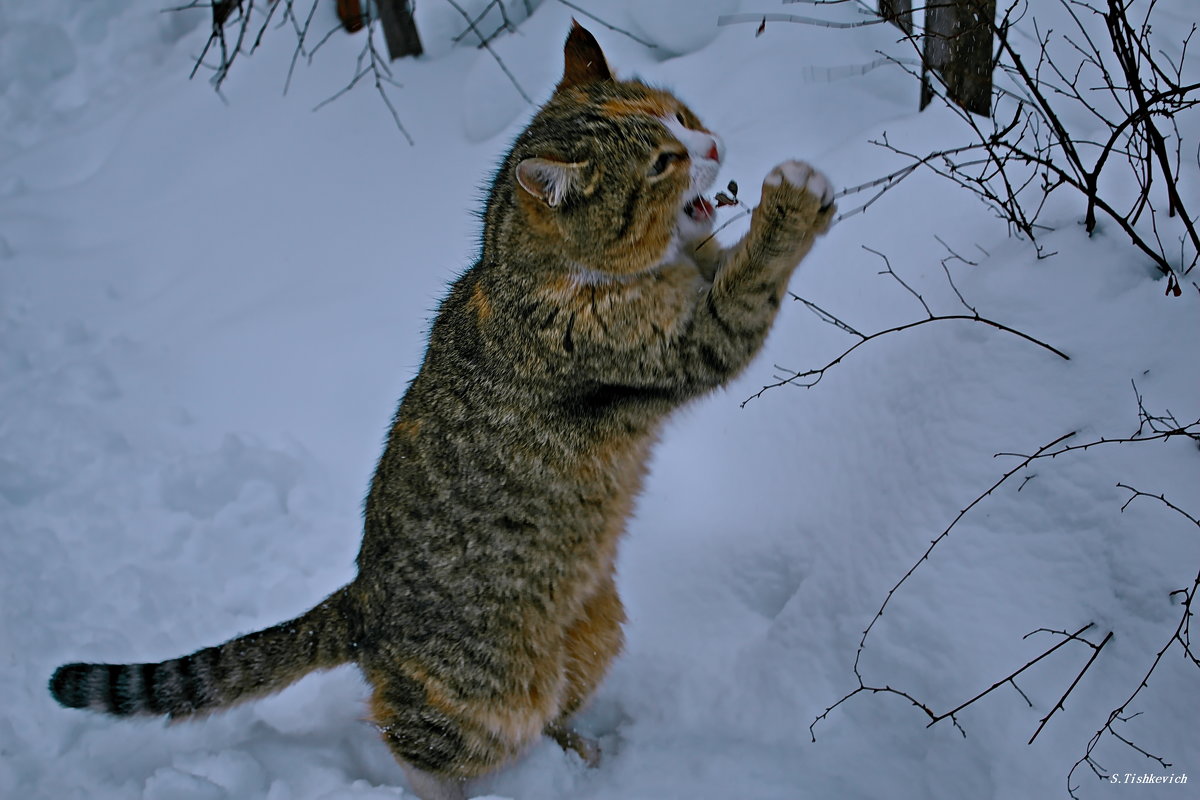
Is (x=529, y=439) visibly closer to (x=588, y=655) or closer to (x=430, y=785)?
(x=588, y=655)

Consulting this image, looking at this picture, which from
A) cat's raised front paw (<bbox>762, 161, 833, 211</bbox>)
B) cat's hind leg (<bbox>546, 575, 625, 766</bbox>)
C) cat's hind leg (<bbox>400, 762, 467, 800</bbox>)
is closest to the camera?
cat's raised front paw (<bbox>762, 161, 833, 211</bbox>)

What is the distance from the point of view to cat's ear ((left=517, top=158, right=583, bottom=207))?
2586 millimetres

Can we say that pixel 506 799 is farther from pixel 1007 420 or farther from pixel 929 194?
pixel 929 194

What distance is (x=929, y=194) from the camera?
12.7ft

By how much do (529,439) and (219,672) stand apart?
125cm

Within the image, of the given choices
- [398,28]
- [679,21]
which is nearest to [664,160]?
[679,21]

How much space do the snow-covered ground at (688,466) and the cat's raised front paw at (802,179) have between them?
832 millimetres

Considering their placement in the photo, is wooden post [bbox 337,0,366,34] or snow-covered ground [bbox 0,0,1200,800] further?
wooden post [bbox 337,0,366,34]

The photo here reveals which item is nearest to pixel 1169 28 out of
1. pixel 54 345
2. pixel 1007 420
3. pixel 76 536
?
pixel 1007 420

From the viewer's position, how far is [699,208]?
2.81 meters

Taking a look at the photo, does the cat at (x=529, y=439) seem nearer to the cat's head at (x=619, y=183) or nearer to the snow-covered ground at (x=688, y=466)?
the cat's head at (x=619, y=183)

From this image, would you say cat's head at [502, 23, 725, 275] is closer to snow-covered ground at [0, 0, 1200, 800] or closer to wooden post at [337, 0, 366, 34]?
snow-covered ground at [0, 0, 1200, 800]

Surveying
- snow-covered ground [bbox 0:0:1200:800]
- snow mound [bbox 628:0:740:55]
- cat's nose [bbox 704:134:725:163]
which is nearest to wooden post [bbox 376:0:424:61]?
snow-covered ground [bbox 0:0:1200:800]

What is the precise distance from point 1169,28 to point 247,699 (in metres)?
5.13
